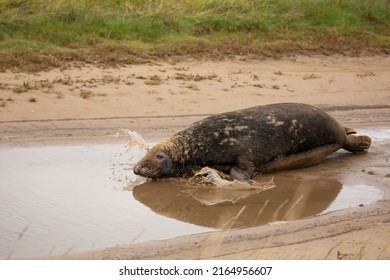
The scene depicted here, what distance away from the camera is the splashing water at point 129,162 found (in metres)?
8.82

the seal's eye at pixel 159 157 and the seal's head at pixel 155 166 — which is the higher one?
the seal's eye at pixel 159 157

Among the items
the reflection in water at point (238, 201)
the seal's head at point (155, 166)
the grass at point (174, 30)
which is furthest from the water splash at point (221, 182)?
the grass at point (174, 30)

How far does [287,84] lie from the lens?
13852 mm

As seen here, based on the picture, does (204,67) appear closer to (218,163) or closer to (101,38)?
(101,38)

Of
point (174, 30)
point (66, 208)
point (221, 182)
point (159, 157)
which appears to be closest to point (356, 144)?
point (221, 182)

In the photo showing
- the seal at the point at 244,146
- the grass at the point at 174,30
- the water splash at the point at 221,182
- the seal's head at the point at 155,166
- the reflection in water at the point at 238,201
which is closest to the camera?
the reflection in water at the point at 238,201

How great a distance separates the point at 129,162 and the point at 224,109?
3.04 metres

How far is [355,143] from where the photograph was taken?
33.0 feet

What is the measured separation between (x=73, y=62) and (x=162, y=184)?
16.3 ft

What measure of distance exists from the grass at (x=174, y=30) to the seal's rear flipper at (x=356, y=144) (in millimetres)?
4821

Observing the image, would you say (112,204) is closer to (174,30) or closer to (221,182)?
(221,182)

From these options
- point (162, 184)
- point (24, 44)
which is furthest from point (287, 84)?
point (162, 184)

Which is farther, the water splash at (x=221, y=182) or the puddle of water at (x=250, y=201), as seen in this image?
the water splash at (x=221, y=182)

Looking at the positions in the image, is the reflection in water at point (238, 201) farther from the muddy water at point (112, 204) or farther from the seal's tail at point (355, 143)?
the seal's tail at point (355, 143)
